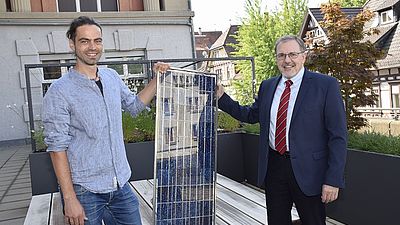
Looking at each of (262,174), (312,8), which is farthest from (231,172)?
(312,8)

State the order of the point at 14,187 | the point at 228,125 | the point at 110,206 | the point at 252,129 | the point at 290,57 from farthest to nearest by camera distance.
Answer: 1. the point at 14,187
2. the point at 228,125
3. the point at 252,129
4. the point at 290,57
5. the point at 110,206

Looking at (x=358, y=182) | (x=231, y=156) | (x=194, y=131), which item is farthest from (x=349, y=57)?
(x=194, y=131)

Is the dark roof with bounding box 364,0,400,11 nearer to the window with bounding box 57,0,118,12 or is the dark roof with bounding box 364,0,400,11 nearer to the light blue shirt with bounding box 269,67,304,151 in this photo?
the window with bounding box 57,0,118,12

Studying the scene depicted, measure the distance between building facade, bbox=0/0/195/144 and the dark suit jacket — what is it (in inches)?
267

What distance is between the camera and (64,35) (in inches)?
444

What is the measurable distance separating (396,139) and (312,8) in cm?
2479

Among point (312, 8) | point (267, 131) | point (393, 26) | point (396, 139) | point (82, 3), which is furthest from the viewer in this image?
point (312, 8)

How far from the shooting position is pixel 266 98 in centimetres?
251

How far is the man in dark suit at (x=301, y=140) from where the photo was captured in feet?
7.27

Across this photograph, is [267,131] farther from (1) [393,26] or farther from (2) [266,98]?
(1) [393,26]

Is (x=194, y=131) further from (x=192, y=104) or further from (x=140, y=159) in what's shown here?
(x=140, y=159)

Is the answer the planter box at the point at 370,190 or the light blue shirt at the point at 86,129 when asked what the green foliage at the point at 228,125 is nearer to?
the planter box at the point at 370,190

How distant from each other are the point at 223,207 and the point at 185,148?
3.47 ft

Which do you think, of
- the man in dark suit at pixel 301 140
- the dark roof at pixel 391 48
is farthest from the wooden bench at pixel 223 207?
the dark roof at pixel 391 48
